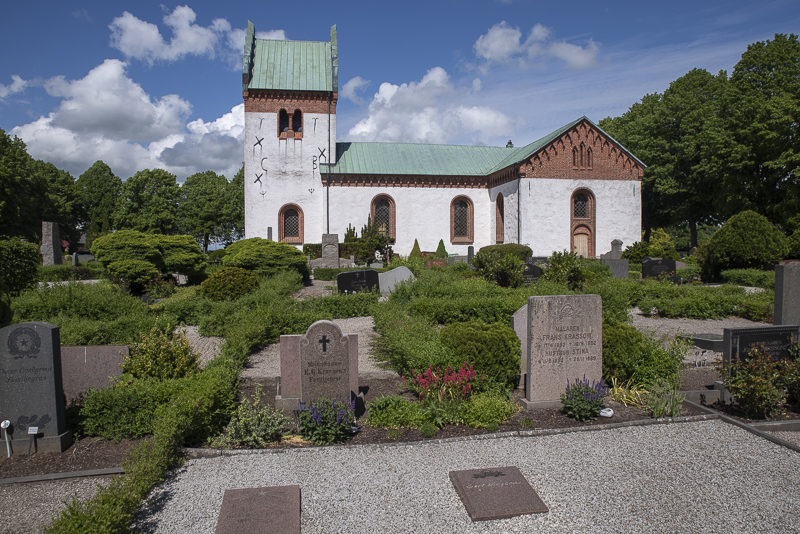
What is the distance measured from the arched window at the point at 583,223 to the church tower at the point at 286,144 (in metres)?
13.5

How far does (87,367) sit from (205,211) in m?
39.9

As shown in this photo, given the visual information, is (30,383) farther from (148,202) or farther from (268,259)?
(148,202)

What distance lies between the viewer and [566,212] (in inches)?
1006

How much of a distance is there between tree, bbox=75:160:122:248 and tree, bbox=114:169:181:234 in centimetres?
543

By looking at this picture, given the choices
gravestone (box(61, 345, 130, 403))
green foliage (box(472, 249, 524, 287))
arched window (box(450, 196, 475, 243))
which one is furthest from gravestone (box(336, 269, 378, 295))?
arched window (box(450, 196, 475, 243))

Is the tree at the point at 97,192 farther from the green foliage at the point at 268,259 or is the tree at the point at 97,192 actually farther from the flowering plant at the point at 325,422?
the flowering plant at the point at 325,422

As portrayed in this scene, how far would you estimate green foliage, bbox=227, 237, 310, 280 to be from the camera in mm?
18016

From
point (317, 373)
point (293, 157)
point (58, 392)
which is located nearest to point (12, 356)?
point (58, 392)

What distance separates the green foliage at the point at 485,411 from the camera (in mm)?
5199

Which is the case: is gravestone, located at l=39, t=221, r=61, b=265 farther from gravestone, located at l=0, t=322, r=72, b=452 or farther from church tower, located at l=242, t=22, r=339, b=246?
gravestone, located at l=0, t=322, r=72, b=452

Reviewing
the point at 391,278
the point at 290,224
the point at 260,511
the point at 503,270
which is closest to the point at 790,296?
the point at 503,270

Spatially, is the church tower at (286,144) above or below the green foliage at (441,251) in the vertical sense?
above

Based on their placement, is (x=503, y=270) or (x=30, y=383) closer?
(x=30, y=383)

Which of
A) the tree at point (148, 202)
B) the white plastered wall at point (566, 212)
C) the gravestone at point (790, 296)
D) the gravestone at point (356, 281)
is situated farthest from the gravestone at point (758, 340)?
the tree at point (148, 202)
